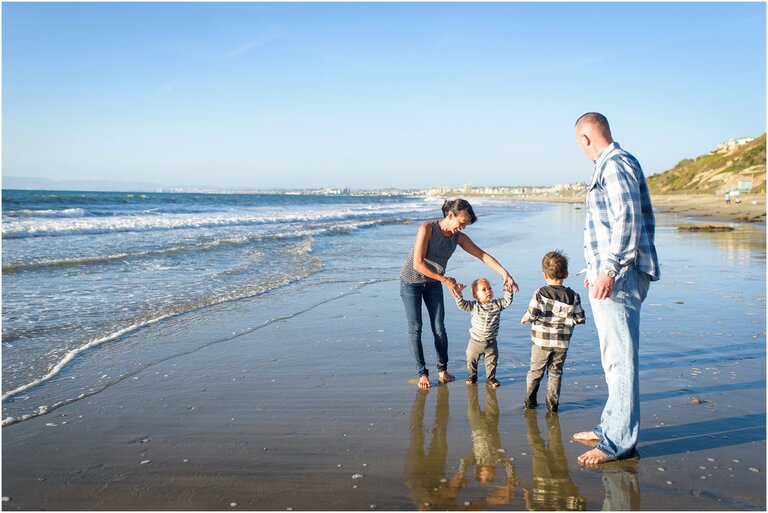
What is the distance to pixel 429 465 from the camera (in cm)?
355

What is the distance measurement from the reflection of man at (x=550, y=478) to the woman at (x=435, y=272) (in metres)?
1.31

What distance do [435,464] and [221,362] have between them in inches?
121

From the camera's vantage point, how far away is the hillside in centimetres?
4253

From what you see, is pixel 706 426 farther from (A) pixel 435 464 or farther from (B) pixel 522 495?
(A) pixel 435 464

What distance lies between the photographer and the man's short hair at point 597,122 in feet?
11.5

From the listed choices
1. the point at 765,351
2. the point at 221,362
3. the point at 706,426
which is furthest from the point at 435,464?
the point at 765,351

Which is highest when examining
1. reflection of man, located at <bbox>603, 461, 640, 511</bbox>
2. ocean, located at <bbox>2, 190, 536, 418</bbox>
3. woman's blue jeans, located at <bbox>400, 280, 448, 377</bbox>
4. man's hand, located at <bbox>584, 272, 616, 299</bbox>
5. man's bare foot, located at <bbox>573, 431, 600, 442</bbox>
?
man's hand, located at <bbox>584, 272, 616, 299</bbox>

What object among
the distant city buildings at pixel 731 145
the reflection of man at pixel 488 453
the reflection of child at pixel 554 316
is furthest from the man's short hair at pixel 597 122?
the distant city buildings at pixel 731 145

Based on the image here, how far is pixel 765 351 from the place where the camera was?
229 inches

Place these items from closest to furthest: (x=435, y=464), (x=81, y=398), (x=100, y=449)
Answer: (x=435, y=464), (x=100, y=449), (x=81, y=398)

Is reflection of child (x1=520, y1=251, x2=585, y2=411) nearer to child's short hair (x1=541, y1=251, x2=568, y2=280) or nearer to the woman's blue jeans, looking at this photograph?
child's short hair (x1=541, y1=251, x2=568, y2=280)

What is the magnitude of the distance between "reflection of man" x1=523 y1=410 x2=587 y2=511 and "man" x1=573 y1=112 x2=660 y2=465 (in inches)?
7.4

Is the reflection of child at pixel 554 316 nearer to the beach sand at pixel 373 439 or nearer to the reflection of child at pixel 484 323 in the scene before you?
the beach sand at pixel 373 439

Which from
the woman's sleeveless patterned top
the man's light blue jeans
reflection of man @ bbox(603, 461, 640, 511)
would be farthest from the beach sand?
the woman's sleeveless patterned top
